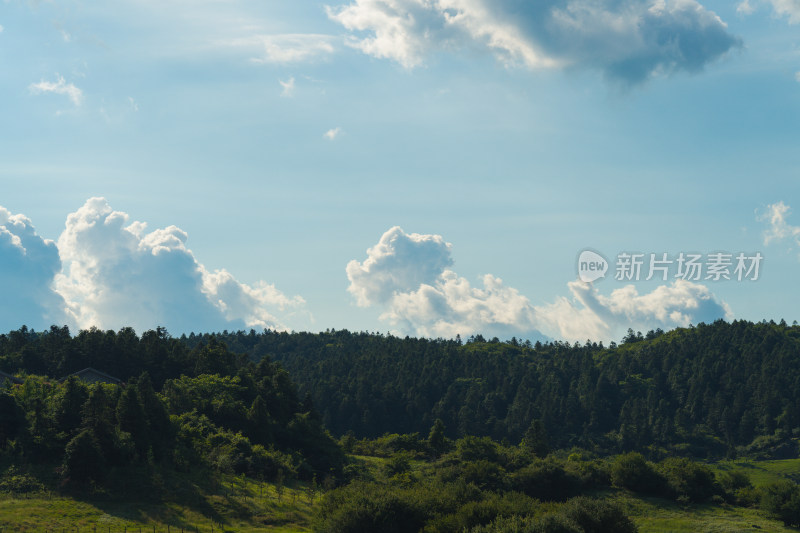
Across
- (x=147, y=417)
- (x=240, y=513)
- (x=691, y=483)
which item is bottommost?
(x=240, y=513)

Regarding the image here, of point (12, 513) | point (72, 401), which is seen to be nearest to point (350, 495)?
point (12, 513)

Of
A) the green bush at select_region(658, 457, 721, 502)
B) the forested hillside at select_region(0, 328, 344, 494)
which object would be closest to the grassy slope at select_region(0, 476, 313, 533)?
the forested hillside at select_region(0, 328, 344, 494)

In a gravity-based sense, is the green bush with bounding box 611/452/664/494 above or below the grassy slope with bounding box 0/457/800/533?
above

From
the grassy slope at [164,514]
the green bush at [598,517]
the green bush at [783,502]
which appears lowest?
the grassy slope at [164,514]

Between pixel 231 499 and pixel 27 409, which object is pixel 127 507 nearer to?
pixel 231 499

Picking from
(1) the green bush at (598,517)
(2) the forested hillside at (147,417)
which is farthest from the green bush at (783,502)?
(2) the forested hillside at (147,417)

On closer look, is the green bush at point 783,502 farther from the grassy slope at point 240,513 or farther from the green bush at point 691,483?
the green bush at point 691,483

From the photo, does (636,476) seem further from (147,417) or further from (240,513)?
(147,417)

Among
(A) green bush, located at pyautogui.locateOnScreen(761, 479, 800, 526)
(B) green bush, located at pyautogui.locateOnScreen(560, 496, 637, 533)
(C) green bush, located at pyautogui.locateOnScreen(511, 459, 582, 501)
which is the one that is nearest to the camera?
(B) green bush, located at pyautogui.locateOnScreen(560, 496, 637, 533)

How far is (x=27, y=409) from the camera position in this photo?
79188 mm

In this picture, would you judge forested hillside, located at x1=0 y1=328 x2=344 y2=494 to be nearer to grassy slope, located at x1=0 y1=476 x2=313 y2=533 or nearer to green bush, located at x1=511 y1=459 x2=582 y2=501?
grassy slope, located at x1=0 y1=476 x2=313 y2=533

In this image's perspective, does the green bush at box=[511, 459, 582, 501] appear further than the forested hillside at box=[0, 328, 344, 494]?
Yes

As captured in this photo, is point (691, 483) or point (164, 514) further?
point (691, 483)

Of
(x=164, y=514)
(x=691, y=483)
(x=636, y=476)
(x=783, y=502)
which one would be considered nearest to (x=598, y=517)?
(x=783, y=502)
